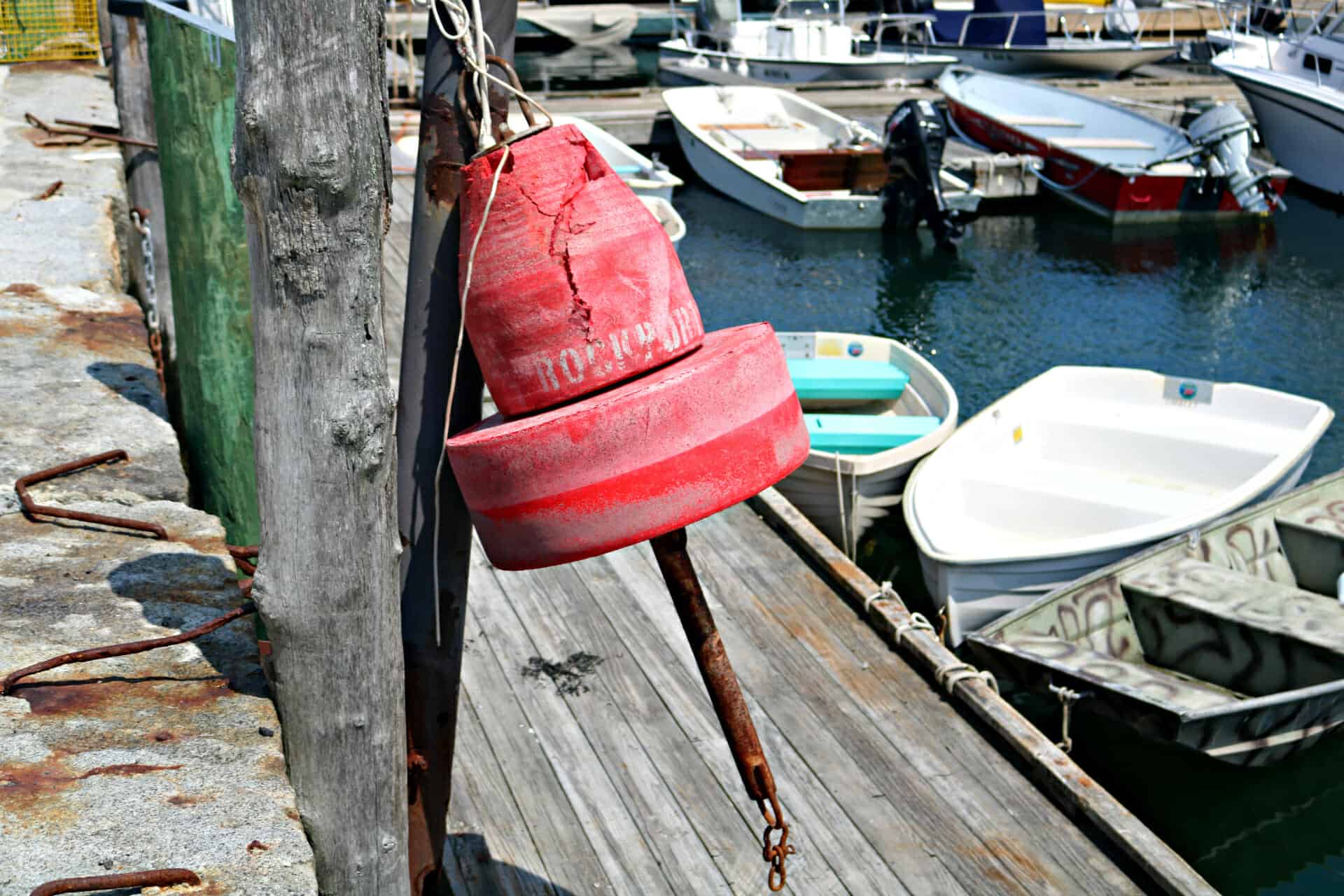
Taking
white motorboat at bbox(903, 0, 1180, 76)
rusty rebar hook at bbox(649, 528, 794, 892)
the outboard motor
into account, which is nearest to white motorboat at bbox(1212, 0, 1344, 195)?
the outboard motor

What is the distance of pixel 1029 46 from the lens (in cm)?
2373

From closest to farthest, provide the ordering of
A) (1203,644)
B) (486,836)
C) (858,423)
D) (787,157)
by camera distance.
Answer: (486,836), (1203,644), (858,423), (787,157)

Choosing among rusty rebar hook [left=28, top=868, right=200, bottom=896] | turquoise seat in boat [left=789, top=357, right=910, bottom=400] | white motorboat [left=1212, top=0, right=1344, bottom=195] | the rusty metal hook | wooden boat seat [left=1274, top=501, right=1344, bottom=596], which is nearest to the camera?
rusty rebar hook [left=28, top=868, right=200, bottom=896]

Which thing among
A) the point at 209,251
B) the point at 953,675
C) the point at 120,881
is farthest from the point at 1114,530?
the point at 120,881

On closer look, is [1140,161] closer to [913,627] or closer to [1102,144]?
[1102,144]

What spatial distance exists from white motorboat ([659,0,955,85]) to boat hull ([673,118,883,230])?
5962 mm

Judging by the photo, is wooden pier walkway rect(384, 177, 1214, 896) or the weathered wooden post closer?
the weathered wooden post

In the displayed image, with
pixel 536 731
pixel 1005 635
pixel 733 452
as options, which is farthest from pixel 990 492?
pixel 733 452

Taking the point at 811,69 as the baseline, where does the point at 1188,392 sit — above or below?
below

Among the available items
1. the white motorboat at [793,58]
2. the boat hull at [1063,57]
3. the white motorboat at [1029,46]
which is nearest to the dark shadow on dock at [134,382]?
the white motorboat at [793,58]

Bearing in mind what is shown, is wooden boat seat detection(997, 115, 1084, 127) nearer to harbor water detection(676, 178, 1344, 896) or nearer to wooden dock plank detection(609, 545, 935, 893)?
harbor water detection(676, 178, 1344, 896)

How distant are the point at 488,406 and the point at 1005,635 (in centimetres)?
297

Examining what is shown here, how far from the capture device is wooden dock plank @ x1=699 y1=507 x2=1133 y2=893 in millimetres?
3900

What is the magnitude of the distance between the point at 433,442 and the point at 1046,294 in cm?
1276
